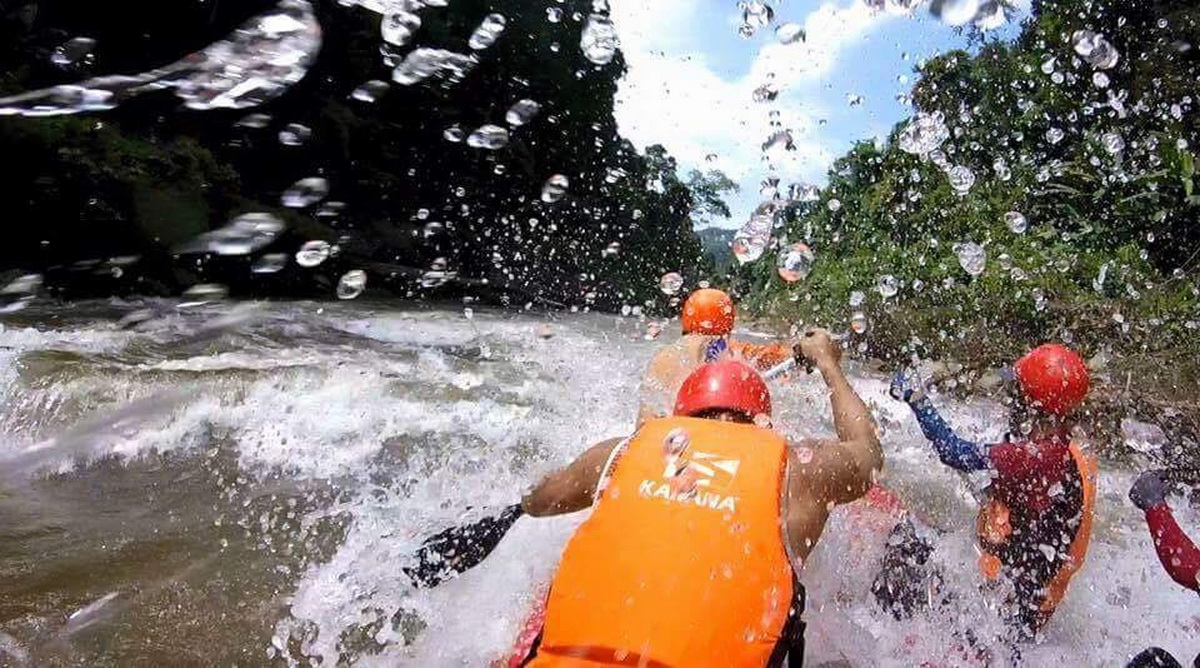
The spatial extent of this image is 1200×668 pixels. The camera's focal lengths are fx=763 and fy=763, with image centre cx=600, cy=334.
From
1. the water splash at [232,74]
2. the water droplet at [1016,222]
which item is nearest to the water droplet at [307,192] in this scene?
the water splash at [232,74]

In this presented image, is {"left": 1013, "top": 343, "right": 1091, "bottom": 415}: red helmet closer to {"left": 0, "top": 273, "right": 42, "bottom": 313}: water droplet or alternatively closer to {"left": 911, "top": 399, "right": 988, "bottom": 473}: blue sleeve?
{"left": 911, "top": 399, "right": 988, "bottom": 473}: blue sleeve

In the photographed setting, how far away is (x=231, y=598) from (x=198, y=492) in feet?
4.96

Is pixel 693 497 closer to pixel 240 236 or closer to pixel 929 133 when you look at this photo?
pixel 929 133

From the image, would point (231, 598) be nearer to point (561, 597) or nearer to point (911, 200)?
point (561, 597)

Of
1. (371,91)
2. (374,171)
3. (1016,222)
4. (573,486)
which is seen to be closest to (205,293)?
(374,171)

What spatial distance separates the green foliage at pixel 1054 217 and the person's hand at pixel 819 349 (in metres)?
6.15

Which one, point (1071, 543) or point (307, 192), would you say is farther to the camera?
point (307, 192)

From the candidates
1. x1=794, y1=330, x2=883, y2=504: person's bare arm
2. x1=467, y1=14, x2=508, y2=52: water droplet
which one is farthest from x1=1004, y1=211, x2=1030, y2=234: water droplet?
x1=467, y1=14, x2=508, y2=52: water droplet

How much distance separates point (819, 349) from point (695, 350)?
5.94 feet

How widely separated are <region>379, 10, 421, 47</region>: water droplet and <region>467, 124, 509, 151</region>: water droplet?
350 cm

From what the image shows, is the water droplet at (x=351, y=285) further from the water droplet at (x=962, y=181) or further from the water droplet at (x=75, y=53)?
the water droplet at (x=962, y=181)

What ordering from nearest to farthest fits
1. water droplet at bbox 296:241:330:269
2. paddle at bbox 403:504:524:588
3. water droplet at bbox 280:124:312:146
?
paddle at bbox 403:504:524:588 → water droplet at bbox 296:241:330:269 → water droplet at bbox 280:124:312:146

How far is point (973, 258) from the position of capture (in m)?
9.62

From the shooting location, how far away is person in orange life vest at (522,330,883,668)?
1564mm
